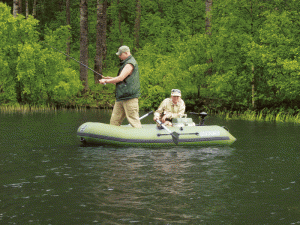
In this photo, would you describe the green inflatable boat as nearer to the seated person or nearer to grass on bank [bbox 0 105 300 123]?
the seated person

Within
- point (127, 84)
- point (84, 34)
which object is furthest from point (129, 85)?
point (84, 34)

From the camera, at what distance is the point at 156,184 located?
7.13 m

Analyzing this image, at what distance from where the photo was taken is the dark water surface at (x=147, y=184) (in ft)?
18.1

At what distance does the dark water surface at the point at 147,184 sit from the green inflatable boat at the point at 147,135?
280mm

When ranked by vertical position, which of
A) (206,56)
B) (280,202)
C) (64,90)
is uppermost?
(206,56)

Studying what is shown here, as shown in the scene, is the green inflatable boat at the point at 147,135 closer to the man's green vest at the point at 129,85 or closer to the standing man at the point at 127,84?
the standing man at the point at 127,84

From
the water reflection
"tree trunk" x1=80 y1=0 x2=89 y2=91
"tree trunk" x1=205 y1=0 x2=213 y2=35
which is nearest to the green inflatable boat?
the water reflection

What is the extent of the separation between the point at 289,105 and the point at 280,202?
1761 centimetres

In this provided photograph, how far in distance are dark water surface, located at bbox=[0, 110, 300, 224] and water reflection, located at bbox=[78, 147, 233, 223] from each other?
0.04 ft

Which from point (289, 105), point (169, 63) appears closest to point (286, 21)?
point (289, 105)

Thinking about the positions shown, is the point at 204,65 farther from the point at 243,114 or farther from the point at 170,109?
the point at 170,109

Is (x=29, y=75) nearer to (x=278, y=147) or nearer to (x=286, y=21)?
(x=286, y=21)

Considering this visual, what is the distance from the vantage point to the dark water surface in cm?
551

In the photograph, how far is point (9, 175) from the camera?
7730 millimetres
